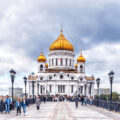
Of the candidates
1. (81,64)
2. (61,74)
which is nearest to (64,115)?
(61,74)

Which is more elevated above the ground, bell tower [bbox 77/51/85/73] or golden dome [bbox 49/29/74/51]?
golden dome [bbox 49/29/74/51]

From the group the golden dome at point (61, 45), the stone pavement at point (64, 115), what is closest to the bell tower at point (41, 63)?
the golden dome at point (61, 45)

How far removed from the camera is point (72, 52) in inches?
4584

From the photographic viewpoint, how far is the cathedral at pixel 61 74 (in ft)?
355

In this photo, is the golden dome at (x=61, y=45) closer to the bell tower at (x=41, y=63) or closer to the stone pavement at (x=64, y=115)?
the bell tower at (x=41, y=63)

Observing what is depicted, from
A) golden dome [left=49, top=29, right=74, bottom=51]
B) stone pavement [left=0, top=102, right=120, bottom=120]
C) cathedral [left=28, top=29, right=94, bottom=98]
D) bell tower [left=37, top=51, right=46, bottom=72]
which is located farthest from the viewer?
golden dome [left=49, top=29, right=74, bottom=51]

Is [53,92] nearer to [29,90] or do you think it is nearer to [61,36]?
[29,90]

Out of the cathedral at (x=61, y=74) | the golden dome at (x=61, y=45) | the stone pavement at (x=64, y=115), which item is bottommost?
the stone pavement at (x=64, y=115)

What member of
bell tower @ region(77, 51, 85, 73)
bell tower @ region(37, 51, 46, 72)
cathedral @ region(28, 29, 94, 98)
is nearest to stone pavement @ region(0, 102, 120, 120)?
cathedral @ region(28, 29, 94, 98)

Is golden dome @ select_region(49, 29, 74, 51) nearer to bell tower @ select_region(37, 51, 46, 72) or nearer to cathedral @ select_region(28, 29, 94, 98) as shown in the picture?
cathedral @ select_region(28, 29, 94, 98)

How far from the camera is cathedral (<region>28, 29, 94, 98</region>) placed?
10812cm

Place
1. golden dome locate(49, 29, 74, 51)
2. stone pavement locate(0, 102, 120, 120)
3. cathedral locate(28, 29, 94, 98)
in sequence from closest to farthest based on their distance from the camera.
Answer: stone pavement locate(0, 102, 120, 120) → cathedral locate(28, 29, 94, 98) → golden dome locate(49, 29, 74, 51)

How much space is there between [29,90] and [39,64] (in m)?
10.4

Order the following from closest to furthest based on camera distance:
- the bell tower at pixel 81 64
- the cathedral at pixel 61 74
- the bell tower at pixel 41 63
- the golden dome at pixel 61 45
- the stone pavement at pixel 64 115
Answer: the stone pavement at pixel 64 115, the cathedral at pixel 61 74, the bell tower at pixel 81 64, the bell tower at pixel 41 63, the golden dome at pixel 61 45
